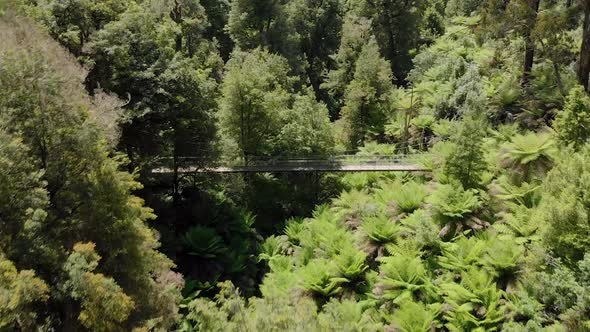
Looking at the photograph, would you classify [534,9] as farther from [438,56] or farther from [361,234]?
[361,234]

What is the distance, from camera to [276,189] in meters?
21.9

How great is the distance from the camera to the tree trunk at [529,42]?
66.2 feet

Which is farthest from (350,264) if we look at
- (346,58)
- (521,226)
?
(346,58)

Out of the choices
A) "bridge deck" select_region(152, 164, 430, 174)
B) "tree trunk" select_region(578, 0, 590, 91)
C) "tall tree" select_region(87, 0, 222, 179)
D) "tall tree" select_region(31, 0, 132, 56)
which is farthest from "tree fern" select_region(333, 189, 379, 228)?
"tall tree" select_region(31, 0, 132, 56)

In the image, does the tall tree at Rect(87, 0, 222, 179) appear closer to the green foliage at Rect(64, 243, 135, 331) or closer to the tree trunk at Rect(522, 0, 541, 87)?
the green foliage at Rect(64, 243, 135, 331)

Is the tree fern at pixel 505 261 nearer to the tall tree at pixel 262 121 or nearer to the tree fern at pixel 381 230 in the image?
the tree fern at pixel 381 230

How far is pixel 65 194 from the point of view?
37.4ft

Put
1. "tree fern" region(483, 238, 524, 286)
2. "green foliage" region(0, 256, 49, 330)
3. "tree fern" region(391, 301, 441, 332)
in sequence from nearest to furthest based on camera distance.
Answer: "green foliage" region(0, 256, 49, 330) → "tree fern" region(391, 301, 441, 332) → "tree fern" region(483, 238, 524, 286)

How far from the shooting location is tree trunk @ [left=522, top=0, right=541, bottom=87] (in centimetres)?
2017

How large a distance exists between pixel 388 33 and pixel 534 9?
52.8 ft

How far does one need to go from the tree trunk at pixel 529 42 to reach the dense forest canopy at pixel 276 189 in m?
0.10

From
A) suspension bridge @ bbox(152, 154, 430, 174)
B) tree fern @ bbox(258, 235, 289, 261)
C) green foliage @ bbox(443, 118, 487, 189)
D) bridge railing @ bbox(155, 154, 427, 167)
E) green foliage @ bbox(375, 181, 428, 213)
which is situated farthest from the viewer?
bridge railing @ bbox(155, 154, 427, 167)

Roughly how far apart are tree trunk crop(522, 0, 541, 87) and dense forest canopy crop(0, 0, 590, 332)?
0.10 meters

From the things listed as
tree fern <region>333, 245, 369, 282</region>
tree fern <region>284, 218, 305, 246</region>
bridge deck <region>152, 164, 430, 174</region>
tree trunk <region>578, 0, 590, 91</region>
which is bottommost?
tree fern <region>284, 218, 305, 246</region>
